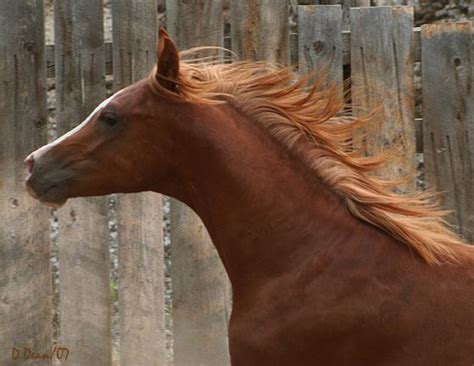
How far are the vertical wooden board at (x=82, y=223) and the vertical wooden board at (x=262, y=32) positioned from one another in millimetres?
722

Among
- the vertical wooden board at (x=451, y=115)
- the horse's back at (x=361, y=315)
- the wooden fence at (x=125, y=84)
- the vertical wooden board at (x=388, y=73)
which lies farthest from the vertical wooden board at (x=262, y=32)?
the horse's back at (x=361, y=315)

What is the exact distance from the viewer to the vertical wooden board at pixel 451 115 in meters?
5.23

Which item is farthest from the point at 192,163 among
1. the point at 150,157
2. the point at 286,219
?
the point at 286,219

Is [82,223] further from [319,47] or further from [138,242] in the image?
[319,47]

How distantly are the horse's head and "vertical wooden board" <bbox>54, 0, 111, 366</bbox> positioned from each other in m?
1.26

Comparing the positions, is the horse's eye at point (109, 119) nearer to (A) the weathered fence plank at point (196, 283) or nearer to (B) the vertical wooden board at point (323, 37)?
(A) the weathered fence plank at point (196, 283)

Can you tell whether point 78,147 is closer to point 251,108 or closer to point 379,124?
point 251,108

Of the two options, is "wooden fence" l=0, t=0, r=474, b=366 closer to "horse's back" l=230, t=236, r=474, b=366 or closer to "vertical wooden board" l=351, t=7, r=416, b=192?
"vertical wooden board" l=351, t=7, r=416, b=192

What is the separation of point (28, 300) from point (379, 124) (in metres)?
2.01

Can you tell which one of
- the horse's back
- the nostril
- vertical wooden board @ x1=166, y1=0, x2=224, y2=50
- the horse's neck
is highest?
vertical wooden board @ x1=166, y1=0, x2=224, y2=50

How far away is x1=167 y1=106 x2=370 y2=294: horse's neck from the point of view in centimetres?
379

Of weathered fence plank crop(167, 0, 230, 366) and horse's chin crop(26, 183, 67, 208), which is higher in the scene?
horse's chin crop(26, 183, 67, 208)

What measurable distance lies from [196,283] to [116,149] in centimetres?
160

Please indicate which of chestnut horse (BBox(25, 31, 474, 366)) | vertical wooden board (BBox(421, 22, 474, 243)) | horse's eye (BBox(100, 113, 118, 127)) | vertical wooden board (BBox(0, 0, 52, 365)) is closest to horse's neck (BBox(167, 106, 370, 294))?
chestnut horse (BBox(25, 31, 474, 366))
